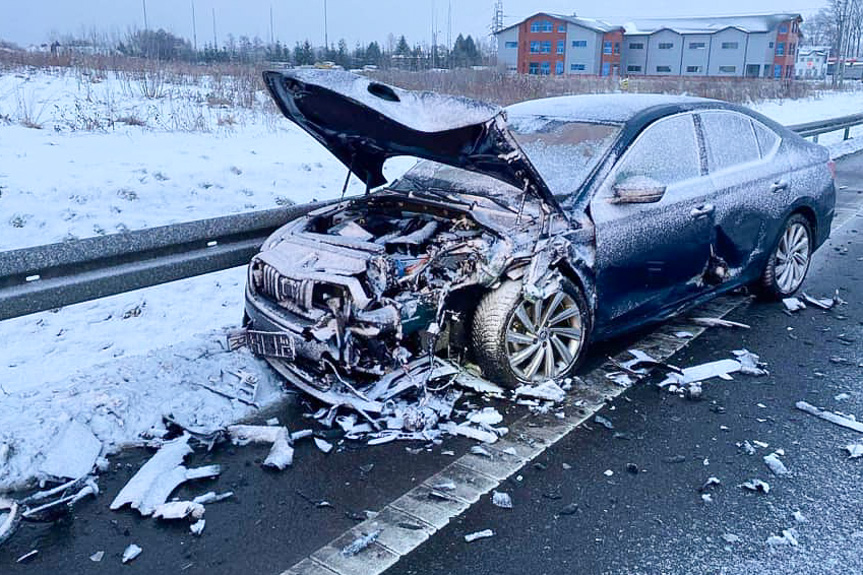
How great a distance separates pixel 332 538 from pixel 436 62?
114 ft

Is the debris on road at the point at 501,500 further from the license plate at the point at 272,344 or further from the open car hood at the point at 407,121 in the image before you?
the open car hood at the point at 407,121

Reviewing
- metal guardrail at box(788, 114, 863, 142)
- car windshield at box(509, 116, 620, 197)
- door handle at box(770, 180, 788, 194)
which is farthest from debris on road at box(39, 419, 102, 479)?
metal guardrail at box(788, 114, 863, 142)

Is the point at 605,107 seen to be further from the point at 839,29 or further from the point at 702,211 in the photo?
the point at 839,29

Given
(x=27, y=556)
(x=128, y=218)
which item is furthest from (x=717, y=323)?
(x=128, y=218)

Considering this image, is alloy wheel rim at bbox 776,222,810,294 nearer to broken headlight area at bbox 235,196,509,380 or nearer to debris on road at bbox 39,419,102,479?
broken headlight area at bbox 235,196,509,380

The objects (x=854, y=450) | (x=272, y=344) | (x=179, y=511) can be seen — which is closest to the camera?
(x=179, y=511)

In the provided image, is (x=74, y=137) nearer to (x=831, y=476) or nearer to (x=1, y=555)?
(x=1, y=555)

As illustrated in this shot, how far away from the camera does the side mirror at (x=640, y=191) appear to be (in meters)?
4.61

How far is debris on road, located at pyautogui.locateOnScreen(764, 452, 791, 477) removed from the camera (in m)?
3.65

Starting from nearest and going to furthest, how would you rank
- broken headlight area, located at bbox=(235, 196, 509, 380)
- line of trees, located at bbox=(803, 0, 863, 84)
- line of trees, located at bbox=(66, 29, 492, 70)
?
broken headlight area, located at bbox=(235, 196, 509, 380) → line of trees, located at bbox=(66, 29, 492, 70) → line of trees, located at bbox=(803, 0, 863, 84)

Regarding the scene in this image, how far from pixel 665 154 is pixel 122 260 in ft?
11.9

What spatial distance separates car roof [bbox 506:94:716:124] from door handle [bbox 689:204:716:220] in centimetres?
72

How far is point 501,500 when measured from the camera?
3.40 metres

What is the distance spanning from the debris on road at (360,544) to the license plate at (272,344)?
1.23 meters
